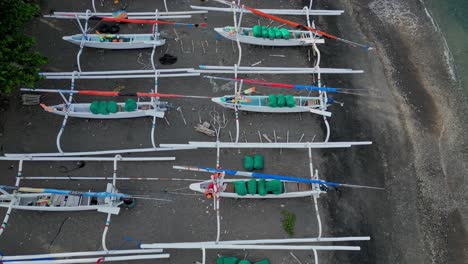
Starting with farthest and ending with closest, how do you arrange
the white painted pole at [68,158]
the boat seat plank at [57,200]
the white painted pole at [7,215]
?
the white painted pole at [68,158] < the boat seat plank at [57,200] < the white painted pole at [7,215]

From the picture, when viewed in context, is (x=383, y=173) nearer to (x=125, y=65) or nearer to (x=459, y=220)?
(x=459, y=220)

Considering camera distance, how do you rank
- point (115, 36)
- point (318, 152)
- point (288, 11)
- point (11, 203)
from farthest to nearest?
point (288, 11)
point (115, 36)
point (318, 152)
point (11, 203)

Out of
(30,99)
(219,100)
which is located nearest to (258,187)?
(219,100)

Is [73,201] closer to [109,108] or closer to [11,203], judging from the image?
[11,203]

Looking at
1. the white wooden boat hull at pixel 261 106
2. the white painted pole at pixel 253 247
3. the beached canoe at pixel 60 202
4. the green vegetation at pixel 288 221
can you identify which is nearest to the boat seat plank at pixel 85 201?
the beached canoe at pixel 60 202

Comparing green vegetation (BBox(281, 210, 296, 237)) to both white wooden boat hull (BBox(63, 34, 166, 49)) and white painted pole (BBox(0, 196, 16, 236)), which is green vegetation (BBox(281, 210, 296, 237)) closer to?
white wooden boat hull (BBox(63, 34, 166, 49))

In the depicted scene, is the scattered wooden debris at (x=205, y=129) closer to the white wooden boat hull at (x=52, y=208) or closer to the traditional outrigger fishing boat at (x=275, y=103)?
the traditional outrigger fishing boat at (x=275, y=103)
